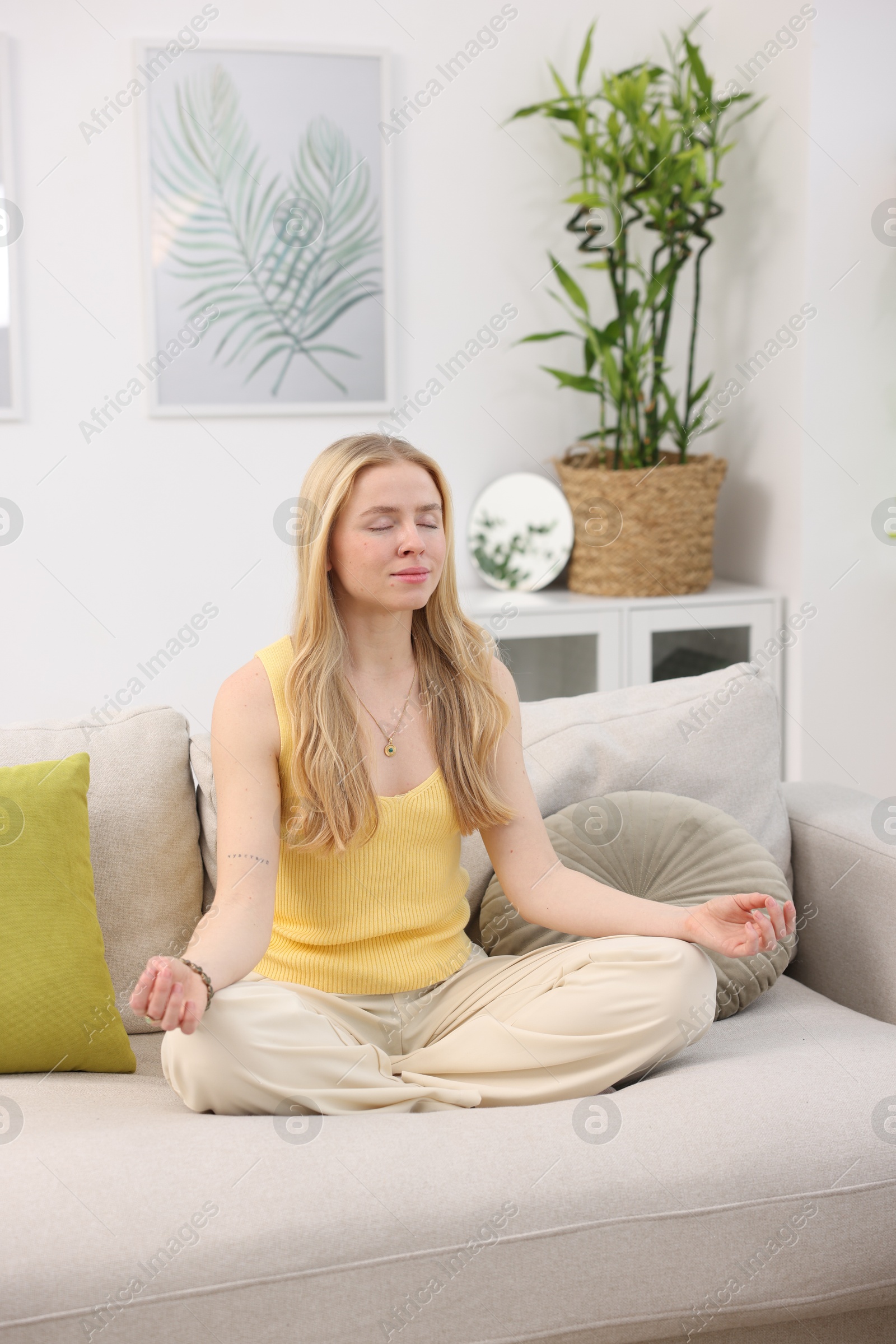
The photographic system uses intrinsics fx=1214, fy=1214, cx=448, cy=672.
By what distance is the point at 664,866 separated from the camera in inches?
66.2

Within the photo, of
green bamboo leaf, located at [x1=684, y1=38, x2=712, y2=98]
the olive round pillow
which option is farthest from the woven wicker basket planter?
the olive round pillow

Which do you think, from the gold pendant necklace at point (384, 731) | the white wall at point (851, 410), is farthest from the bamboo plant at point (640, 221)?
the gold pendant necklace at point (384, 731)

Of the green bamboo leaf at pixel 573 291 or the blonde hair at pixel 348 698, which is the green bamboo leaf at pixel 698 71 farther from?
the blonde hair at pixel 348 698

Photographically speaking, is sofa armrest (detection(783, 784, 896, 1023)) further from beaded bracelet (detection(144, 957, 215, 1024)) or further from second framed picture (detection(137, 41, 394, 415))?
second framed picture (detection(137, 41, 394, 415))

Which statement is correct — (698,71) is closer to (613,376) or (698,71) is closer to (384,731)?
(613,376)

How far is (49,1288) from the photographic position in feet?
3.62

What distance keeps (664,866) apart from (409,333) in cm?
184

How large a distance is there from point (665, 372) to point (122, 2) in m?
1.56

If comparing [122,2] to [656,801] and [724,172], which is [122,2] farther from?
[656,801]

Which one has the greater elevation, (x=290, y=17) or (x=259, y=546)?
(x=290, y=17)

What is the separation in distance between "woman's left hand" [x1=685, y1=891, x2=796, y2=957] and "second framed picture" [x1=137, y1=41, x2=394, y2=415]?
1954mm

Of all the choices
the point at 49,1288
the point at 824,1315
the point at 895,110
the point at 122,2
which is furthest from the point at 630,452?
the point at 49,1288

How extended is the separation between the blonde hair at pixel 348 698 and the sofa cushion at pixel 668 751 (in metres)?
0.23

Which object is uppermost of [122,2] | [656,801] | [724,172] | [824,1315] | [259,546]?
[122,2]
